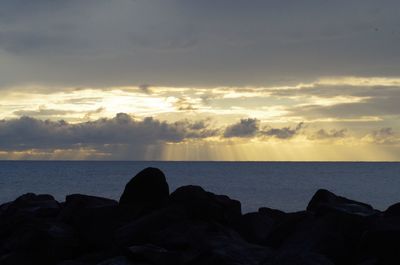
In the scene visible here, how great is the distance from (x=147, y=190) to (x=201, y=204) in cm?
217

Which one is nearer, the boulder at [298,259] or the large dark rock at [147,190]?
the boulder at [298,259]

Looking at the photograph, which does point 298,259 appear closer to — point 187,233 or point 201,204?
point 187,233

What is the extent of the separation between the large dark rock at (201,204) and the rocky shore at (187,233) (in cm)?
3

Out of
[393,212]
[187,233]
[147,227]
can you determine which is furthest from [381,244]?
[147,227]

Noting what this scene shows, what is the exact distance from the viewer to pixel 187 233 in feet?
49.3

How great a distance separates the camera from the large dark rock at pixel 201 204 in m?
16.5

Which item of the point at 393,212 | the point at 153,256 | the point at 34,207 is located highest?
the point at 393,212

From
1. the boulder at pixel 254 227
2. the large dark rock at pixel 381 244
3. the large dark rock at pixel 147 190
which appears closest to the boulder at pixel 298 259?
the large dark rock at pixel 381 244

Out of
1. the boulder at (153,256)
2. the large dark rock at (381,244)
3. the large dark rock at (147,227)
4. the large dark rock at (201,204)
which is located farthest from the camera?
the large dark rock at (201,204)

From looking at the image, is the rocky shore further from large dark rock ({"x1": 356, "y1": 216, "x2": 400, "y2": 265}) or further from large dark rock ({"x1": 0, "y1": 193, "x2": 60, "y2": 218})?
large dark rock ({"x1": 0, "y1": 193, "x2": 60, "y2": 218})

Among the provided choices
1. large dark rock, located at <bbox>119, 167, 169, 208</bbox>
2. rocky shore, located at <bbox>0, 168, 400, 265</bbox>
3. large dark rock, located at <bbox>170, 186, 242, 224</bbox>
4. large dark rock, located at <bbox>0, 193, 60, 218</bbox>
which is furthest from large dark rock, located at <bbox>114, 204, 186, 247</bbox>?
large dark rock, located at <bbox>0, 193, 60, 218</bbox>

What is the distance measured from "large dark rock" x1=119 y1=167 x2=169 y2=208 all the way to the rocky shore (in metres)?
0.03

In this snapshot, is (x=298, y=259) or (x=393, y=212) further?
(x=393, y=212)

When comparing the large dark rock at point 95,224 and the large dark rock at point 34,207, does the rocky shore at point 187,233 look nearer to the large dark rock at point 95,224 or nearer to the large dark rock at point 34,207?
the large dark rock at point 95,224
